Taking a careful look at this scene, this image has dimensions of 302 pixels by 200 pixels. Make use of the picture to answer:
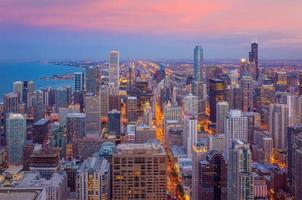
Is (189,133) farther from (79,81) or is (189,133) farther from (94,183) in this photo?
(79,81)

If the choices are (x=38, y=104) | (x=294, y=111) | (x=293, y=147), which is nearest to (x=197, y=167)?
(x=293, y=147)

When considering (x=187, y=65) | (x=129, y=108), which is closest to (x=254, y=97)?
(x=187, y=65)

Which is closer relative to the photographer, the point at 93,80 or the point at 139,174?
the point at 139,174

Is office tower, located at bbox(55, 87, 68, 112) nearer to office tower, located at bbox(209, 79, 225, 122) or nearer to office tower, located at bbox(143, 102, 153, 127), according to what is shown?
office tower, located at bbox(143, 102, 153, 127)

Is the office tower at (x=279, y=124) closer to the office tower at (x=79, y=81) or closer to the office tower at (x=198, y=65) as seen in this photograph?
the office tower at (x=198, y=65)

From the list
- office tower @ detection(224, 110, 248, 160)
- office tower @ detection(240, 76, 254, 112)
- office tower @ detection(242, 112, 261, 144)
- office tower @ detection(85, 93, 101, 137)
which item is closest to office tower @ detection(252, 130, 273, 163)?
office tower @ detection(242, 112, 261, 144)

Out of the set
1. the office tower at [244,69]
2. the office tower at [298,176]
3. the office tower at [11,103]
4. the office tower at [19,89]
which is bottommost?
the office tower at [298,176]

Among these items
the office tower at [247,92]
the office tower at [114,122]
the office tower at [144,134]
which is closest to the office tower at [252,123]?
the office tower at [247,92]
